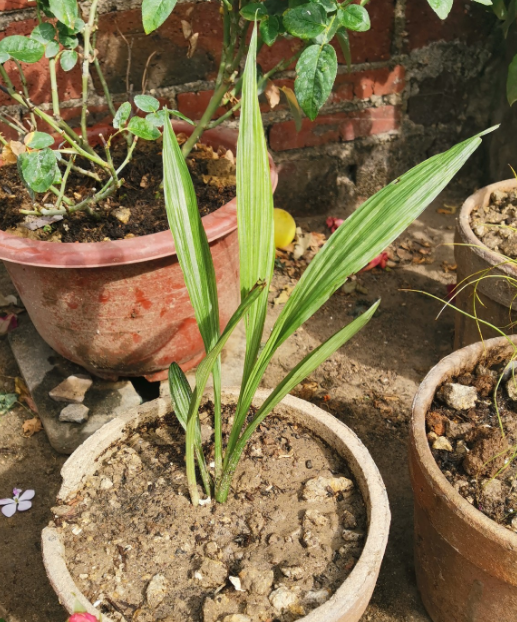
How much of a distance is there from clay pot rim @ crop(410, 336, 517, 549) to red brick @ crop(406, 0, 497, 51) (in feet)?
4.34

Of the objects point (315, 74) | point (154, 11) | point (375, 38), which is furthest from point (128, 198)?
point (375, 38)

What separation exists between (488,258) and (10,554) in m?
1.33

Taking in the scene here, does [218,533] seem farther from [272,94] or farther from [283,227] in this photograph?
[283,227]

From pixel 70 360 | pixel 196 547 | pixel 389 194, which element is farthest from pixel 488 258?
pixel 70 360

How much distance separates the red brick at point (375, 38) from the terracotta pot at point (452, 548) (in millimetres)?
1267

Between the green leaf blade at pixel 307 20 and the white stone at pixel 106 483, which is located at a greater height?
the green leaf blade at pixel 307 20

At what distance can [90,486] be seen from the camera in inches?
47.5

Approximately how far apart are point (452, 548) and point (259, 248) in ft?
2.11

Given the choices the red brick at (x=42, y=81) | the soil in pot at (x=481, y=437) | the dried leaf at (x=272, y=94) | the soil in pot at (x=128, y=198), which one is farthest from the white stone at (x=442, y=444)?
the red brick at (x=42, y=81)

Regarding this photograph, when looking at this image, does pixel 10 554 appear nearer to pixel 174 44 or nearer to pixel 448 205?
pixel 174 44

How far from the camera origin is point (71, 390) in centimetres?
172

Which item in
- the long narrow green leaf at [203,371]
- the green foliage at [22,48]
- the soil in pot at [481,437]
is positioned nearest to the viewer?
the long narrow green leaf at [203,371]

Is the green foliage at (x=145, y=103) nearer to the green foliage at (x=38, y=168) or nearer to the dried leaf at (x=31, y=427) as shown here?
the green foliage at (x=38, y=168)

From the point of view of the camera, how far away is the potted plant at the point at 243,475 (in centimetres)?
94
